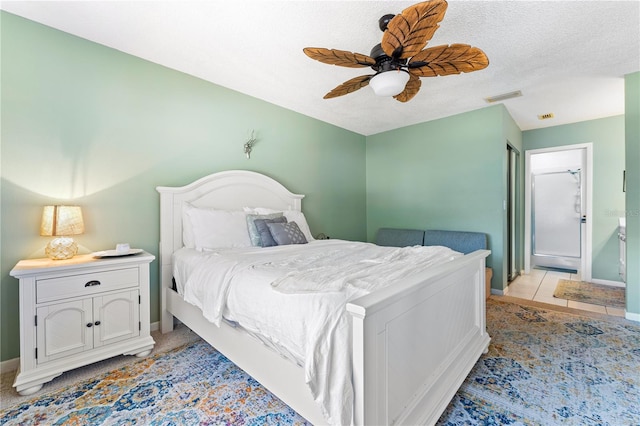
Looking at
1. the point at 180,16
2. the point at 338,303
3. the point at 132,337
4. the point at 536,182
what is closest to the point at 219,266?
the point at 132,337

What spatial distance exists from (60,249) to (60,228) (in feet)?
0.50

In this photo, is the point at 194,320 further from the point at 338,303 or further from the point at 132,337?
the point at 338,303

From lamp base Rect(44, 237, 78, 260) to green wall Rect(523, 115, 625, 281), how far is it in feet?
20.6

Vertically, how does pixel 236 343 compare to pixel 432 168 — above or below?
below

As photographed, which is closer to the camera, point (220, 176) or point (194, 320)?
point (194, 320)

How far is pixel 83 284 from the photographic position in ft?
6.09

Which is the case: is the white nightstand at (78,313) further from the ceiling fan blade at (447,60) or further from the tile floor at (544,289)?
the tile floor at (544,289)

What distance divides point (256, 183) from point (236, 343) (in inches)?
76.0

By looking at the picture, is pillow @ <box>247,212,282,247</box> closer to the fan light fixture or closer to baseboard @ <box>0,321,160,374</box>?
the fan light fixture

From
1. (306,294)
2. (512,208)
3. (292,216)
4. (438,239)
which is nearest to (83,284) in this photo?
(306,294)

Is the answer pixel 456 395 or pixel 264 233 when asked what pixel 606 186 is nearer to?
pixel 456 395

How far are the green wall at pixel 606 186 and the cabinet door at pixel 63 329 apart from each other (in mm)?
6158

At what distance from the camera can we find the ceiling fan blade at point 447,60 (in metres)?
1.58

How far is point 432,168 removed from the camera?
13.8 feet
